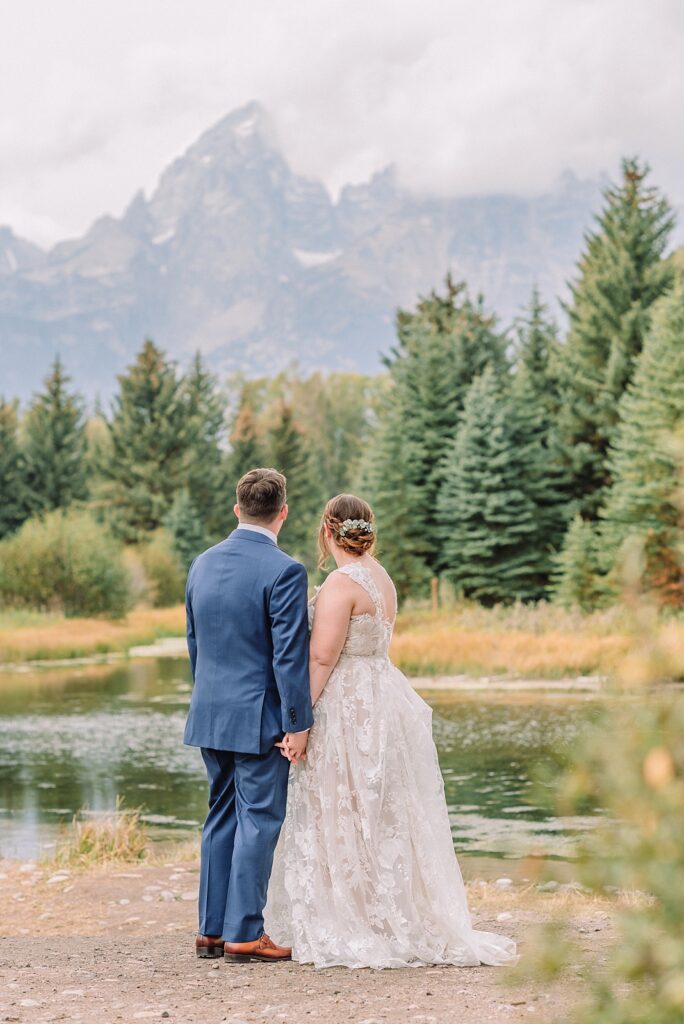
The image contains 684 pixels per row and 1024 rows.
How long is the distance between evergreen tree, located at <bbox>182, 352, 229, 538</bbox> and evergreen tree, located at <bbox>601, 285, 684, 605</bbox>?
80.5 ft

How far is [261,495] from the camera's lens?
17.0 ft

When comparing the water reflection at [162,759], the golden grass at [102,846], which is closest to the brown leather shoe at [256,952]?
the water reflection at [162,759]

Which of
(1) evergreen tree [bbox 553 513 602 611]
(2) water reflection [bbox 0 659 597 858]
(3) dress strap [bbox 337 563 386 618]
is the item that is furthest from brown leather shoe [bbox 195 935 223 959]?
(1) evergreen tree [bbox 553 513 602 611]

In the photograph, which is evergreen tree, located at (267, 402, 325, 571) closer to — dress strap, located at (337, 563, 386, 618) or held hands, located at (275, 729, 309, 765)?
dress strap, located at (337, 563, 386, 618)

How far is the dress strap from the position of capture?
5.18 meters

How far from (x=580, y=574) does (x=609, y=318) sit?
10324 millimetres

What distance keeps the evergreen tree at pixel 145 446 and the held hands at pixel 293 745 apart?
153ft

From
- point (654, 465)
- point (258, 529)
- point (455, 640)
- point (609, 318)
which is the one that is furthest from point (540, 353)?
point (258, 529)

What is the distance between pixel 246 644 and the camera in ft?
16.5

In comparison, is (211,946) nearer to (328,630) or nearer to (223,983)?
(223,983)

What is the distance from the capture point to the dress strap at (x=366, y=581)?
204 inches

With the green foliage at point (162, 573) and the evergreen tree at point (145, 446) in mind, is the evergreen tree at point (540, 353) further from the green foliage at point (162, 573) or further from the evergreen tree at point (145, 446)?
the evergreen tree at point (145, 446)

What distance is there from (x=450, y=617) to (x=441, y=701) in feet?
35.0

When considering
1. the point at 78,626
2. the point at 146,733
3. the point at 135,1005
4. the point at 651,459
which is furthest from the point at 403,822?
A: the point at 78,626
